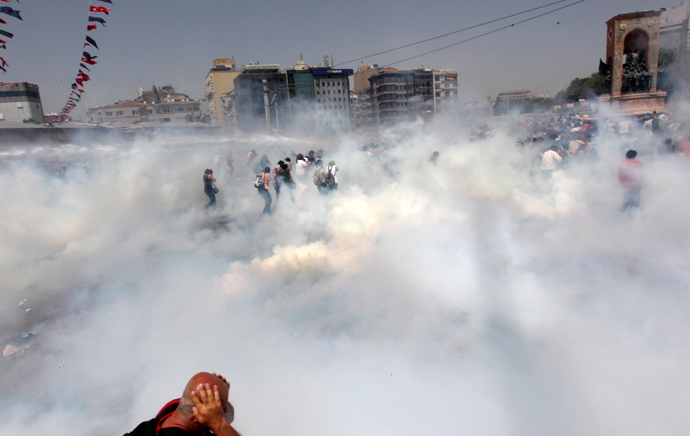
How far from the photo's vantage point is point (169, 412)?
1620 mm

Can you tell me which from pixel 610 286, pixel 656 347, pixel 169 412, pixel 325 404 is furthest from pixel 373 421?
pixel 610 286

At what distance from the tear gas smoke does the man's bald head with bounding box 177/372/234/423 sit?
1.52 m

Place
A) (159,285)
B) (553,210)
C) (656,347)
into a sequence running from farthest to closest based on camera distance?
(553,210) < (159,285) < (656,347)

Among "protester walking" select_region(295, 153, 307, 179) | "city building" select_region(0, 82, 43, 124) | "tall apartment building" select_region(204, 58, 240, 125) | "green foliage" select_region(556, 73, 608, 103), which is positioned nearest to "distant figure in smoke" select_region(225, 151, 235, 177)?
"protester walking" select_region(295, 153, 307, 179)

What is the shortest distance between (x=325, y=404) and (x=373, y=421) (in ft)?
1.28

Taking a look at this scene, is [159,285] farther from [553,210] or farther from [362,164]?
[362,164]

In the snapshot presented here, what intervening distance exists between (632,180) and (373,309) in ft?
16.3

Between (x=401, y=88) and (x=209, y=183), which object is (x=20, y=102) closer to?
(x=209, y=183)

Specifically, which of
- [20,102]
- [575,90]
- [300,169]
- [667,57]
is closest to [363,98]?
[575,90]

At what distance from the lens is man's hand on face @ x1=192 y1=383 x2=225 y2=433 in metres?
1.48

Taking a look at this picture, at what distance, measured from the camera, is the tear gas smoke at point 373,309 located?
9.87 feet

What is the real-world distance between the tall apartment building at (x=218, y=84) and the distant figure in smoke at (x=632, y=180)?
83.2 metres

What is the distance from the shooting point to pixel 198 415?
148 cm

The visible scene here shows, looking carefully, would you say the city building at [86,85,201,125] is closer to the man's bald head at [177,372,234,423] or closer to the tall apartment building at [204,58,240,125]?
the tall apartment building at [204,58,240,125]
